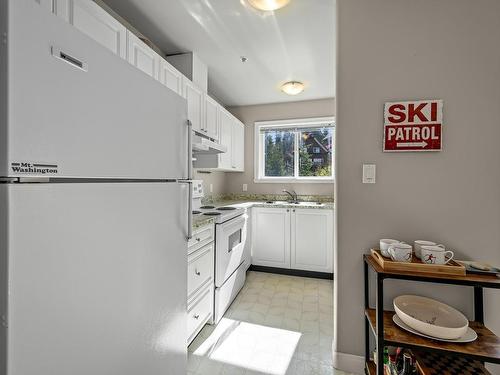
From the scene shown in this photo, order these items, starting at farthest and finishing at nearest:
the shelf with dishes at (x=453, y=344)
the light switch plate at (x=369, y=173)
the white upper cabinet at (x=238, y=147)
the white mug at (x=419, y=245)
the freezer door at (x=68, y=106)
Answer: the white upper cabinet at (x=238, y=147) → the light switch plate at (x=369, y=173) → the white mug at (x=419, y=245) → the shelf with dishes at (x=453, y=344) → the freezer door at (x=68, y=106)

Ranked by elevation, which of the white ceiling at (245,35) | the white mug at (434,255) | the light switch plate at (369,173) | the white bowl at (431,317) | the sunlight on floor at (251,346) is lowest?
→ the sunlight on floor at (251,346)

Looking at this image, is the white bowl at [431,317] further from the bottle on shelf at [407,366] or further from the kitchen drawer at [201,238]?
the kitchen drawer at [201,238]

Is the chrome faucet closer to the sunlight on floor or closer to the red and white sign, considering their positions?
the sunlight on floor

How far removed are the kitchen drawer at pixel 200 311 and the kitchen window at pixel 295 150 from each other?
2285 millimetres

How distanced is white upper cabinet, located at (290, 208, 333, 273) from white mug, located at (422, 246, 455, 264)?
5.70ft

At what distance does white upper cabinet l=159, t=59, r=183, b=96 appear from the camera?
1.91 m

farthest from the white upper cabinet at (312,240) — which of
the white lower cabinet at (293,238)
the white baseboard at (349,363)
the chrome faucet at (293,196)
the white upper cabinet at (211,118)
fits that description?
the white baseboard at (349,363)

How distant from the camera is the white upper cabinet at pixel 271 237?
10.5ft

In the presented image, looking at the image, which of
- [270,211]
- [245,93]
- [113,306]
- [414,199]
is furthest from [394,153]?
[245,93]

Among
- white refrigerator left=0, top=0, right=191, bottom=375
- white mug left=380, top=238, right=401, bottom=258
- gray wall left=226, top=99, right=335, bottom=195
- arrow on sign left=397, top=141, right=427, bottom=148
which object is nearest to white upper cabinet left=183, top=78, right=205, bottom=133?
white refrigerator left=0, top=0, right=191, bottom=375

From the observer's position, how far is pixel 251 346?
1.79 meters

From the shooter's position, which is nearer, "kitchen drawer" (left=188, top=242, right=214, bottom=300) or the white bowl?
the white bowl

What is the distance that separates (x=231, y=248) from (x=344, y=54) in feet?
6.05

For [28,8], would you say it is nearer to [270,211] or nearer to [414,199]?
[414,199]
